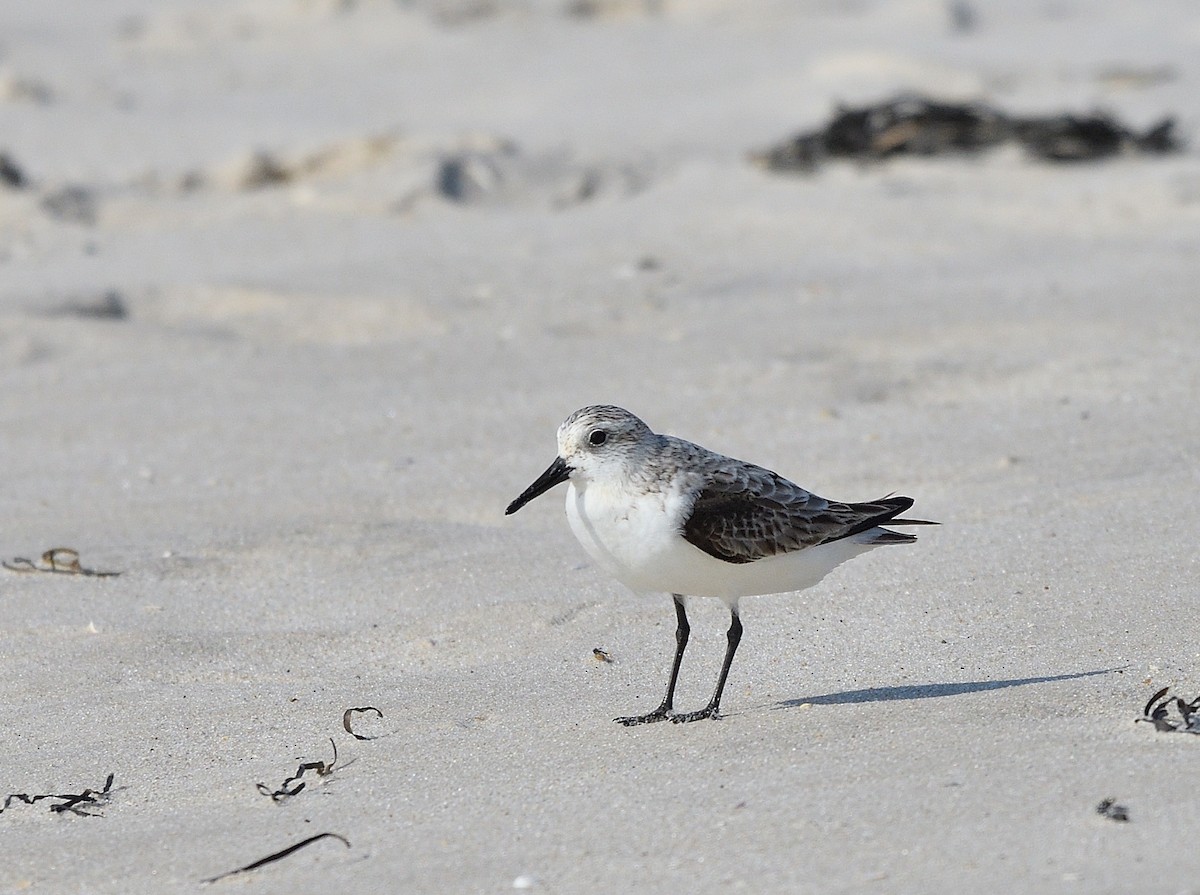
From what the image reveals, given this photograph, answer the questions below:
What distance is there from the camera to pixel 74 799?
13.9 ft

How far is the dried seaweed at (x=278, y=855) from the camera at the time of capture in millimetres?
3762

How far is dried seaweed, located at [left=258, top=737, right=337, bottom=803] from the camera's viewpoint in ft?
13.7

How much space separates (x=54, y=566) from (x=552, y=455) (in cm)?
201

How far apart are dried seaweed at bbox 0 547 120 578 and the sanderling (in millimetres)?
1900

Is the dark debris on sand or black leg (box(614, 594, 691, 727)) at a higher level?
the dark debris on sand

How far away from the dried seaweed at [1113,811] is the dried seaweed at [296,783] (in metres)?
1.89

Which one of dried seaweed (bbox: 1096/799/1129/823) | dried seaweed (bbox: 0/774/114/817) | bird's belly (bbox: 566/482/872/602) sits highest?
bird's belly (bbox: 566/482/872/602)

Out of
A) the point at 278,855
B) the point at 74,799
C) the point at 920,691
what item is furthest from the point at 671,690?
the point at 74,799

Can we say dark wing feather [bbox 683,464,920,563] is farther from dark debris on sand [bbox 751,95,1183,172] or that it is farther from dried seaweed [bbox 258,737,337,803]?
dark debris on sand [bbox 751,95,1183,172]

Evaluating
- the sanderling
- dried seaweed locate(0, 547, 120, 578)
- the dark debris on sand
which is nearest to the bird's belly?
the sanderling

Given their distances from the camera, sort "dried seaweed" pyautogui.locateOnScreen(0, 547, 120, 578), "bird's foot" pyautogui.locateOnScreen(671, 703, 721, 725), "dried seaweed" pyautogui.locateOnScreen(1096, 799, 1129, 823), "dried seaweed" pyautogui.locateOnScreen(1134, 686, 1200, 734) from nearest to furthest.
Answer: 1. "dried seaweed" pyautogui.locateOnScreen(1096, 799, 1129, 823)
2. "dried seaweed" pyautogui.locateOnScreen(1134, 686, 1200, 734)
3. "bird's foot" pyautogui.locateOnScreen(671, 703, 721, 725)
4. "dried seaweed" pyautogui.locateOnScreen(0, 547, 120, 578)

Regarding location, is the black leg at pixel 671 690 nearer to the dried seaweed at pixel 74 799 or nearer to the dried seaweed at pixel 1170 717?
the dried seaweed at pixel 1170 717

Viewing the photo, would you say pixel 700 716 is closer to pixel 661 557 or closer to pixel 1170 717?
pixel 661 557

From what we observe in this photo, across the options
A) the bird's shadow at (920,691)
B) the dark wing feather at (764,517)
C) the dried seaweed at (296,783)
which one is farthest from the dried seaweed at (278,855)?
the bird's shadow at (920,691)
